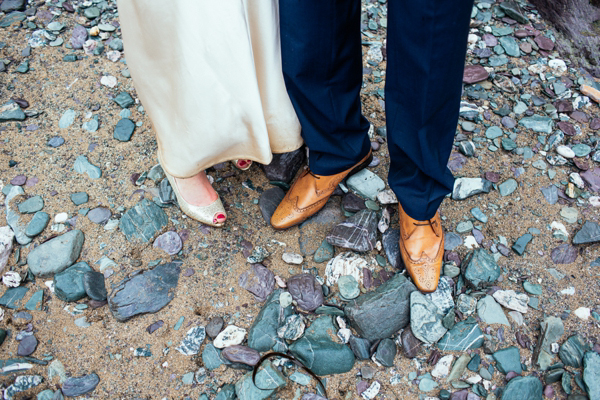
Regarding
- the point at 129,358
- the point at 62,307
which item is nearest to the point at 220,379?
the point at 129,358

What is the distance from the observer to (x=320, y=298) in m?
1.57

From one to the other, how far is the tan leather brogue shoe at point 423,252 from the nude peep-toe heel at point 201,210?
72 cm

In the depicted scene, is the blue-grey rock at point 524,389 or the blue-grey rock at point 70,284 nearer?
the blue-grey rock at point 524,389

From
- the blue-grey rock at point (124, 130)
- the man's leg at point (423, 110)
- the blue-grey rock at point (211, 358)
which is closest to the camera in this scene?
the man's leg at point (423, 110)

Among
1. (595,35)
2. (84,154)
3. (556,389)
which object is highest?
(595,35)

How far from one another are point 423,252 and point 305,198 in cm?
49

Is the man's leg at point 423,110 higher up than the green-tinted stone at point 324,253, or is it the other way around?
the man's leg at point 423,110

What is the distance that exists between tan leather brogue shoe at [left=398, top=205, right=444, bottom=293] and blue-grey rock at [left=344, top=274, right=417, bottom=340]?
0.06 meters

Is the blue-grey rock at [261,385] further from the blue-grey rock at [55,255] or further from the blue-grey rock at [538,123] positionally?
the blue-grey rock at [538,123]

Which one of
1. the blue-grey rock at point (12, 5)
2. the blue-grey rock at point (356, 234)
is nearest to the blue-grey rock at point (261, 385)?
the blue-grey rock at point (356, 234)

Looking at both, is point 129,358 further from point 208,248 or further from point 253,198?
point 253,198

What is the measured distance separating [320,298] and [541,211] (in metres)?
0.99

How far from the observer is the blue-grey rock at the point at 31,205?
1.76m

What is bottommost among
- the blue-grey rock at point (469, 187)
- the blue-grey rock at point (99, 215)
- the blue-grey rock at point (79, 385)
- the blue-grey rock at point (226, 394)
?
the blue-grey rock at point (226, 394)
